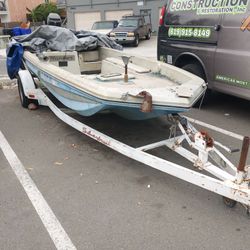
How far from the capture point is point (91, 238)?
3107 millimetres

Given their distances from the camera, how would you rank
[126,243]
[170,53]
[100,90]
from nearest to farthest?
[126,243] < [100,90] < [170,53]

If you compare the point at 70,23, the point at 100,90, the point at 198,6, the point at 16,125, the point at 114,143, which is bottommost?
the point at 70,23

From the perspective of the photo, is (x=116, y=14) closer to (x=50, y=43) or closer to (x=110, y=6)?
(x=110, y=6)

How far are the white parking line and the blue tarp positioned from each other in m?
2.81

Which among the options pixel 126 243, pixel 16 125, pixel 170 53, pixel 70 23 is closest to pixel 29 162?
pixel 16 125

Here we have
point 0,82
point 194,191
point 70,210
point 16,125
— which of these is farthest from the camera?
point 0,82

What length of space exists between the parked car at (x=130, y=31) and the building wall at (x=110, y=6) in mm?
5703

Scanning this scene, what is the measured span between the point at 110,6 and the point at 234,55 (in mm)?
29036

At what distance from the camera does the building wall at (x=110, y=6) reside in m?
30.2

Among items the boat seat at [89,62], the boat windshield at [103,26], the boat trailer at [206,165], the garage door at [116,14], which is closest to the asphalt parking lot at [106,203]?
the boat trailer at [206,165]

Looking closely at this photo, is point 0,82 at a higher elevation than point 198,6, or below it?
below

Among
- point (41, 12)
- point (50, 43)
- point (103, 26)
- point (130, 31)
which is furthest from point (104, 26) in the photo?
point (41, 12)

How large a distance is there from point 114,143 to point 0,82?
6.09 metres

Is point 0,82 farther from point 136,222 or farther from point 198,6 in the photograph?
point 136,222
